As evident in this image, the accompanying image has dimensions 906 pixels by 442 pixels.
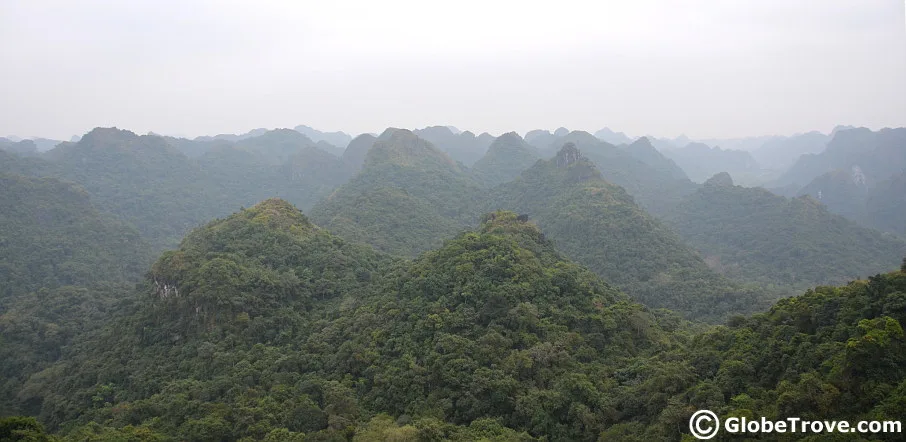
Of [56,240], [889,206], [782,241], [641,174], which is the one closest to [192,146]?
[56,240]

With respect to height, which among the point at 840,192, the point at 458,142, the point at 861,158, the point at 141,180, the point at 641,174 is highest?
the point at 458,142

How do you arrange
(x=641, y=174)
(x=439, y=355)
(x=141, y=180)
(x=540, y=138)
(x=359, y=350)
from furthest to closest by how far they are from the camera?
1. (x=540, y=138)
2. (x=641, y=174)
3. (x=141, y=180)
4. (x=359, y=350)
5. (x=439, y=355)

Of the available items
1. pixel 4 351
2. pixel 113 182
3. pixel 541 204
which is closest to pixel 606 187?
pixel 541 204

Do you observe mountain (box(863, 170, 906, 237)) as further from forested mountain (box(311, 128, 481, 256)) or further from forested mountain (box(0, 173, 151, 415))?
forested mountain (box(0, 173, 151, 415))

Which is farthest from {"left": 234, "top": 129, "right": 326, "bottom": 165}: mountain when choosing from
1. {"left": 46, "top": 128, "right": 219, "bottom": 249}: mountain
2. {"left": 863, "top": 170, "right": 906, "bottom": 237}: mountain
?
{"left": 863, "top": 170, "right": 906, "bottom": 237}: mountain

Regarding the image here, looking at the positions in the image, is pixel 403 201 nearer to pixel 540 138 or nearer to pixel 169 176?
pixel 169 176

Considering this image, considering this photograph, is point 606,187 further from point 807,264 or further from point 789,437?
point 789,437
